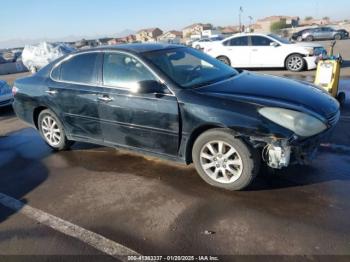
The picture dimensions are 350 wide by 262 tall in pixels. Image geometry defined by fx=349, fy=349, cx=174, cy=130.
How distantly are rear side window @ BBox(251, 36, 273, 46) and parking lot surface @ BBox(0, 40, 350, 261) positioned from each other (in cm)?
838

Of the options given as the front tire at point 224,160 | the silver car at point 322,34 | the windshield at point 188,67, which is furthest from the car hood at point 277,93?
the silver car at point 322,34

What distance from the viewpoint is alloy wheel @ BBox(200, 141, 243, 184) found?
3.79 meters

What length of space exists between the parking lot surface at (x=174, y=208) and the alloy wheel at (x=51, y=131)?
0.53 m

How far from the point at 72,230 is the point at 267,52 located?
11035 mm

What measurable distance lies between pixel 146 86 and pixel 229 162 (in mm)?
1282

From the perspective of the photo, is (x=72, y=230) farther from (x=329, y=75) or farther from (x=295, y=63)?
(x=295, y=63)

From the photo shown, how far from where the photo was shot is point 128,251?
A: 3037 mm

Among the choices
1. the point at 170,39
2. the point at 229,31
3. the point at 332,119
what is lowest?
the point at 229,31

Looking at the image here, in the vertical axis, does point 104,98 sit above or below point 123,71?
below

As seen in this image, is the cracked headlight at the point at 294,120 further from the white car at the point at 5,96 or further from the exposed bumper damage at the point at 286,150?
the white car at the point at 5,96

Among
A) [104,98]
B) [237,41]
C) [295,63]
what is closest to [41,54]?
[237,41]

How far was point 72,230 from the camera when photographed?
11.2ft

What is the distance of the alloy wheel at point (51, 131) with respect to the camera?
5582mm

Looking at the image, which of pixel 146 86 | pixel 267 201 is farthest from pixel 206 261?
pixel 146 86
